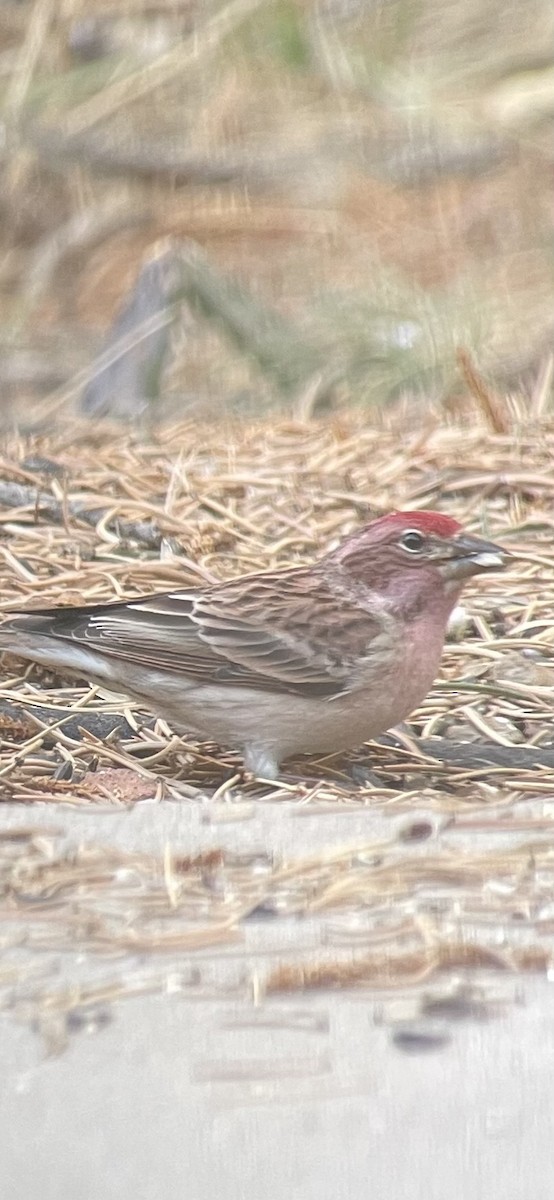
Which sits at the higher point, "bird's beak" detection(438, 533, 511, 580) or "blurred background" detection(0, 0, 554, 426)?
"blurred background" detection(0, 0, 554, 426)

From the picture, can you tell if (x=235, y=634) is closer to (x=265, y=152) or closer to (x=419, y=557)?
(x=419, y=557)

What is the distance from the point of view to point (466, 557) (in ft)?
14.4

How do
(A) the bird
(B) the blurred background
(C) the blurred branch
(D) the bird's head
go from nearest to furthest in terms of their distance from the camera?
(A) the bird < (D) the bird's head < (C) the blurred branch < (B) the blurred background

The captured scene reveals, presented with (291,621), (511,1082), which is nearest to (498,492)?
(291,621)

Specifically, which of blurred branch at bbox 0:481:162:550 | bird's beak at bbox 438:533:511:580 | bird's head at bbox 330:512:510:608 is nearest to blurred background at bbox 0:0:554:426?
blurred branch at bbox 0:481:162:550

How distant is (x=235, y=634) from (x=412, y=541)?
0.47 meters

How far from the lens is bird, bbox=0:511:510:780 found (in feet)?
14.0

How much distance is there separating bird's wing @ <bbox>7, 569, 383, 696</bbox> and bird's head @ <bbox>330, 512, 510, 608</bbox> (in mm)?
98

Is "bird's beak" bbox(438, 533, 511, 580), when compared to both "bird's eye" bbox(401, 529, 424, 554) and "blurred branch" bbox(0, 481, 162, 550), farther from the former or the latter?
"blurred branch" bbox(0, 481, 162, 550)

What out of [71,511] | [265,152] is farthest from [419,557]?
[265,152]

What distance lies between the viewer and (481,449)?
20.8 feet

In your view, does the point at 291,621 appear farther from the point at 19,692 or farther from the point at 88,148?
the point at 88,148

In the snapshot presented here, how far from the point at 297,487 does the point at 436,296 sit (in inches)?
115

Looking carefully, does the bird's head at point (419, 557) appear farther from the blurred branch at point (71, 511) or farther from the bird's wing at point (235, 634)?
the blurred branch at point (71, 511)
